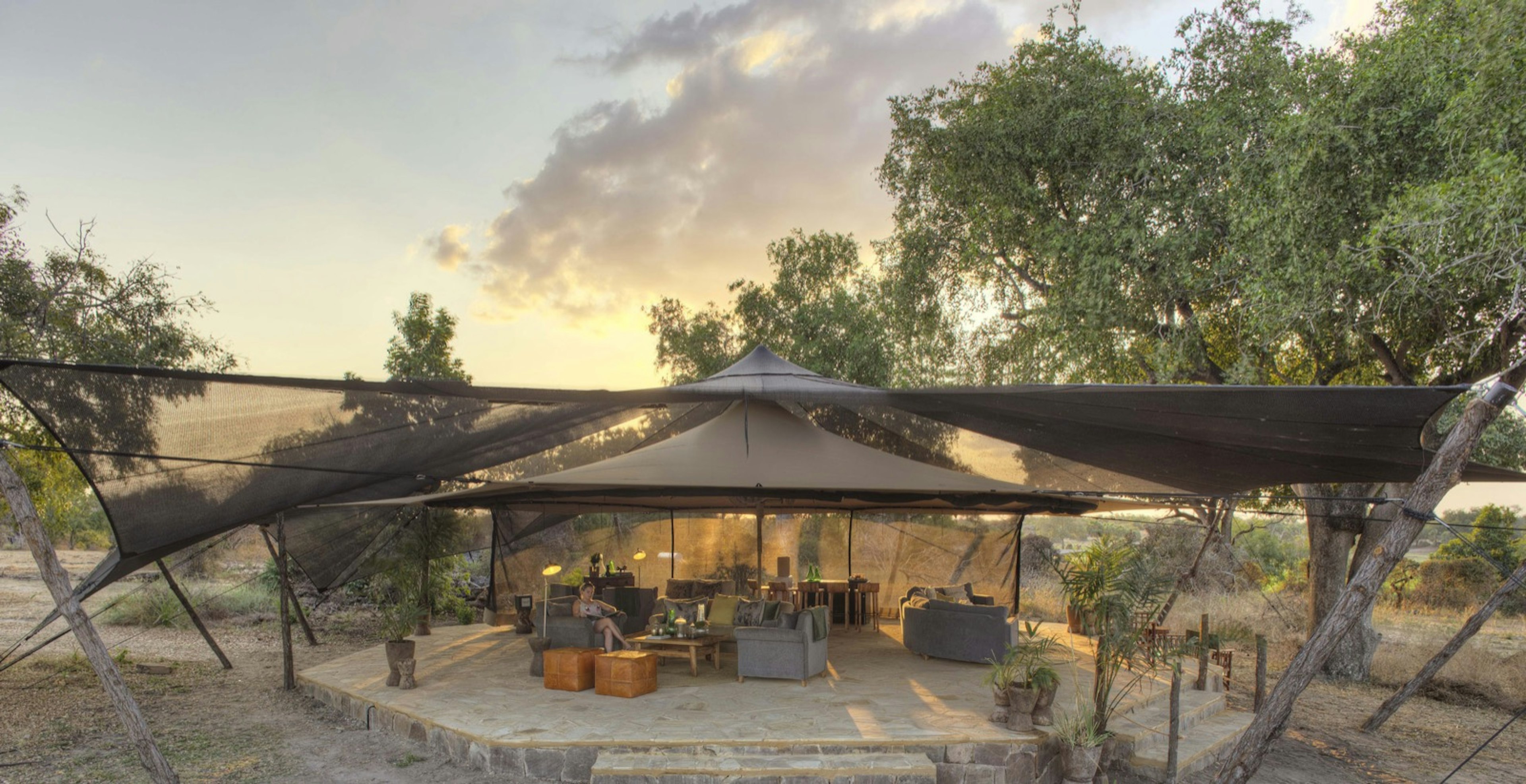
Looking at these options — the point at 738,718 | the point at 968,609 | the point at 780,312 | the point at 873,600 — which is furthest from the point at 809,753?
the point at 780,312

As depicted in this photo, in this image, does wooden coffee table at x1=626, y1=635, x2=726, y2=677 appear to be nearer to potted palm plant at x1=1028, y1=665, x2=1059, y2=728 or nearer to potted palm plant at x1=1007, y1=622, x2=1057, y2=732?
potted palm plant at x1=1007, y1=622, x2=1057, y2=732

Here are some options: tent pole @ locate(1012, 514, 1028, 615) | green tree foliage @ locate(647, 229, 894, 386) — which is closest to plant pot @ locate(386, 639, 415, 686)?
tent pole @ locate(1012, 514, 1028, 615)

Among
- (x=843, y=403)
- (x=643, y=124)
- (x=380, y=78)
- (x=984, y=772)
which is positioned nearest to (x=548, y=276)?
(x=643, y=124)

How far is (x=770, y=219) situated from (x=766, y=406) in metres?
10.2

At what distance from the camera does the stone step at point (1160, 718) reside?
6.39 meters

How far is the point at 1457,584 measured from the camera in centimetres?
1539

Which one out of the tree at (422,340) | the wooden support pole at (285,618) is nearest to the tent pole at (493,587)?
the wooden support pole at (285,618)

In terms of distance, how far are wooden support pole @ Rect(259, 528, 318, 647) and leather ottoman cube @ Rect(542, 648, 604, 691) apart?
11.1 feet

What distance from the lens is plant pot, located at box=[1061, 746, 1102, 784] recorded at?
561 cm

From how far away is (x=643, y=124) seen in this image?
12594 mm

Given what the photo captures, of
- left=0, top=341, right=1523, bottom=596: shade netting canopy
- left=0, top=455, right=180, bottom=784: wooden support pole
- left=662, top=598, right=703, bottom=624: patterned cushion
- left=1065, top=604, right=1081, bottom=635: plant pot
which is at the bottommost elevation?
left=1065, top=604, right=1081, bottom=635: plant pot

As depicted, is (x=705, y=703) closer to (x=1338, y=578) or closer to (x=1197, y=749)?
(x=1197, y=749)

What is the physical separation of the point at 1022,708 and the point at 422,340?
15.2 metres

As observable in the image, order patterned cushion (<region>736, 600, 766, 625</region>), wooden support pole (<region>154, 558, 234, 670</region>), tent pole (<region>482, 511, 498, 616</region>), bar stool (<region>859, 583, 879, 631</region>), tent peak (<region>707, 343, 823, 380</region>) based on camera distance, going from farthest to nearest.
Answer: tent pole (<region>482, 511, 498, 616</region>)
bar stool (<region>859, 583, 879, 631</region>)
tent peak (<region>707, 343, 823, 380</region>)
wooden support pole (<region>154, 558, 234, 670</region>)
patterned cushion (<region>736, 600, 766, 625</region>)
